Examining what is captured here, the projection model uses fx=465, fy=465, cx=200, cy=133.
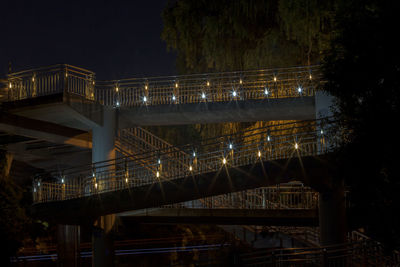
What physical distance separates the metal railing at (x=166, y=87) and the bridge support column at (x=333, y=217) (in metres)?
3.84

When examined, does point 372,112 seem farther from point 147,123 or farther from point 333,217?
point 147,123

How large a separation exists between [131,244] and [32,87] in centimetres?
881

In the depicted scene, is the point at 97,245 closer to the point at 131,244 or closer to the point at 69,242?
the point at 69,242

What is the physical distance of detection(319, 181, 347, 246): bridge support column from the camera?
1265 centimetres

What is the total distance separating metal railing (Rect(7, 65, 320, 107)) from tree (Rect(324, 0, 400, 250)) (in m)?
7.99

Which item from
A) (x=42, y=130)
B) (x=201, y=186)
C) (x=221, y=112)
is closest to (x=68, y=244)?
(x=42, y=130)

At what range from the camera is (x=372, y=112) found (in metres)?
6.91

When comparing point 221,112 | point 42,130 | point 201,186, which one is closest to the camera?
point 201,186

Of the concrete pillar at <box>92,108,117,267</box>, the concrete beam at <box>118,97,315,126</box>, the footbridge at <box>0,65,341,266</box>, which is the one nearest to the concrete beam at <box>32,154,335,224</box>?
the footbridge at <box>0,65,341,266</box>

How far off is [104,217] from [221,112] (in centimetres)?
515

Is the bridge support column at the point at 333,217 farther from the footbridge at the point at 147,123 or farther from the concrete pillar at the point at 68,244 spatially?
the concrete pillar at the point at 68,244

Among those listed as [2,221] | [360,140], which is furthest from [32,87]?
[360,140]

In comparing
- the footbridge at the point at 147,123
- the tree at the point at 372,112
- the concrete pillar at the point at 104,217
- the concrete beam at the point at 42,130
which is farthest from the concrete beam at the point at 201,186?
the tree at the point at 372,112

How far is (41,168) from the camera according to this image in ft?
77.5
